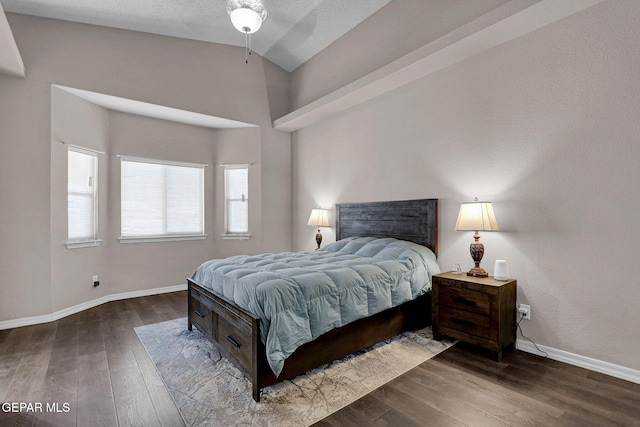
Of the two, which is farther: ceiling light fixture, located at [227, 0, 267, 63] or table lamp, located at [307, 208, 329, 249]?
table lamp, located at [307, 208, 329, 249]

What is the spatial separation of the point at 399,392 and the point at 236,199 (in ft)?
13.7

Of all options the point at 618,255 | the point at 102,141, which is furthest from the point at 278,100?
the point at 618,255

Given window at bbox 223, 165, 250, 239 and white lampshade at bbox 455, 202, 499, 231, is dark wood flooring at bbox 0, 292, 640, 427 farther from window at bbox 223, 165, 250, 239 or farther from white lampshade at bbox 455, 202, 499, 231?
window at bbox 223, 165, 250, 239

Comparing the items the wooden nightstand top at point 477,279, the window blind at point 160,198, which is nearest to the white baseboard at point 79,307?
the window blind at point 160,198

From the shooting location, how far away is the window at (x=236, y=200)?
5.39m

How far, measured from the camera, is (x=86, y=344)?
288cm

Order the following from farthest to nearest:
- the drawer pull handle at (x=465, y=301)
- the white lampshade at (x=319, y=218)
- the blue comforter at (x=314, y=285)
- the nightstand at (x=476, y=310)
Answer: the white lampshade at (x=319, y=218), the drawer pull handle at (x=465, y=301), the nightstand at (x=476, y=310), the blue comforter at (x=314, y=285)

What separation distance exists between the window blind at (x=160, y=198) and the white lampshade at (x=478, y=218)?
166 inches

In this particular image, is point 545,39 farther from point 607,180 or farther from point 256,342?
point 256,342

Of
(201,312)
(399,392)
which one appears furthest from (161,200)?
(399,392)

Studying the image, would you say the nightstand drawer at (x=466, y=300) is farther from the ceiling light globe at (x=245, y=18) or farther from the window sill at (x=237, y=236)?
the window sill at (x=237, y=236)

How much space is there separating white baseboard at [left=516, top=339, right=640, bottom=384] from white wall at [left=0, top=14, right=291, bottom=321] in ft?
12.6

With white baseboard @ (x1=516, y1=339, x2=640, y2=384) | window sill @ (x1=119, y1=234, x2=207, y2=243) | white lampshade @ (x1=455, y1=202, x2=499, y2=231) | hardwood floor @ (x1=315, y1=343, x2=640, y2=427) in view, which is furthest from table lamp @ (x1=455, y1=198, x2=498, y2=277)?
window sill @ (x1=119, y1=234, x2=207, y2=243)

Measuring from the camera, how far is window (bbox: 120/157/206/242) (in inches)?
184
